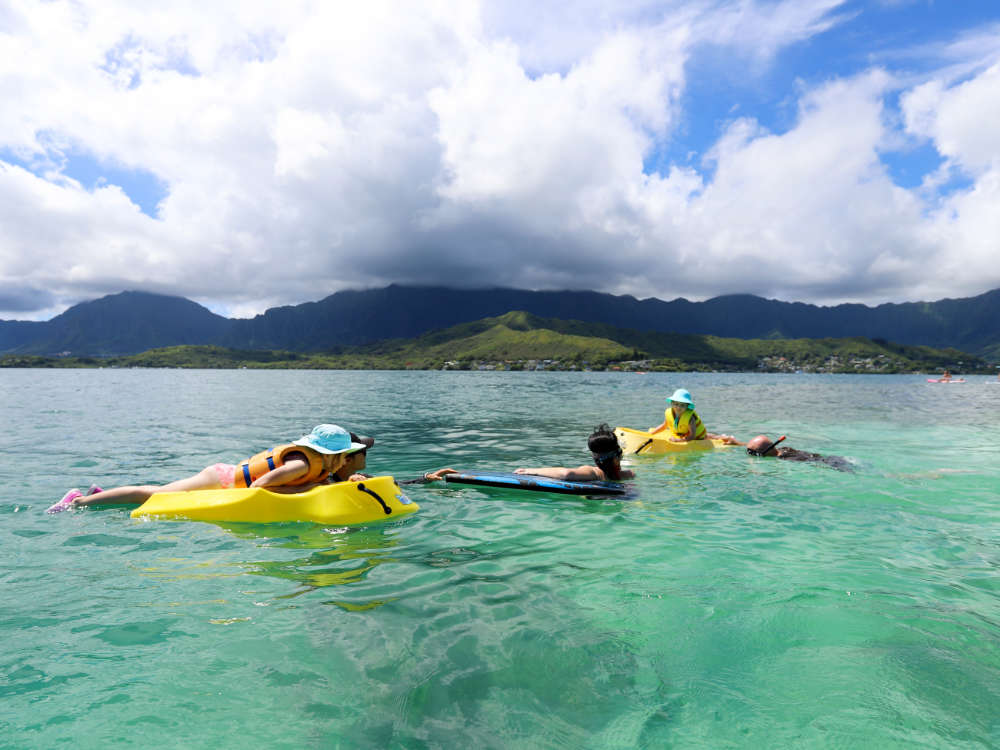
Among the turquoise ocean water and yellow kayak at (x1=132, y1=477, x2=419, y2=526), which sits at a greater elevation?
yellow kayak at (x1=132, y1=477, x2=419, y2=526)

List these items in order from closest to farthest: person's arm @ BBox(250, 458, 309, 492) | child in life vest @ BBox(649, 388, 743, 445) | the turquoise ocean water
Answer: the turquoise ocean water, person's arm @ BBox(250, 458, 309, 492), child in life vest @ BBox(649, 388, 743, 445)

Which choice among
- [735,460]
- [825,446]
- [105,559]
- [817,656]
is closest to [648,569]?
[817,656]

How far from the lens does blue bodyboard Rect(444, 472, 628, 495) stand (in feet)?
39.7

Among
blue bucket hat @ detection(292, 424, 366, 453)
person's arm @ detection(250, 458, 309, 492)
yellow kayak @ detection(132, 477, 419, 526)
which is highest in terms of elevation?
blue bucket hat @ detection(292, 424, 366, 453)

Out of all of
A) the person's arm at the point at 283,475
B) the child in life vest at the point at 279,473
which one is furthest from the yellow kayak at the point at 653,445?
the person's arm at the point at 283,475

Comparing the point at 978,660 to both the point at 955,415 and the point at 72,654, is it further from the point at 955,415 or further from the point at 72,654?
the point at 955,415

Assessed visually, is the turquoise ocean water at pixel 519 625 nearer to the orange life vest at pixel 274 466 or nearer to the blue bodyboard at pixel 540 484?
the blue bodyboard at pixel 540 484

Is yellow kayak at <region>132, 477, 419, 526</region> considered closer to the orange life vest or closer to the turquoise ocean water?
the turquoise ocean water

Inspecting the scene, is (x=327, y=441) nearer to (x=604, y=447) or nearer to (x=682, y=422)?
(x=604, y=447)

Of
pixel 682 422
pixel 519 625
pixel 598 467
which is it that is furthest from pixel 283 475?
Answer: pixel 682 422

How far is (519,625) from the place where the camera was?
19.2 ft

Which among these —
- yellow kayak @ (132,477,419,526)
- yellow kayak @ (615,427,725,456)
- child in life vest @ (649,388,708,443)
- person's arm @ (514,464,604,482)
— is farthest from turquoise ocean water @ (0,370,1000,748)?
child in life vest @ (649,388,708,443)

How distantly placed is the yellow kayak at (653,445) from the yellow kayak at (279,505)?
10.6 m

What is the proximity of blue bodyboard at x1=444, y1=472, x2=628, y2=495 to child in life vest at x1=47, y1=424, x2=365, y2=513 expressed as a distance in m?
3.12
